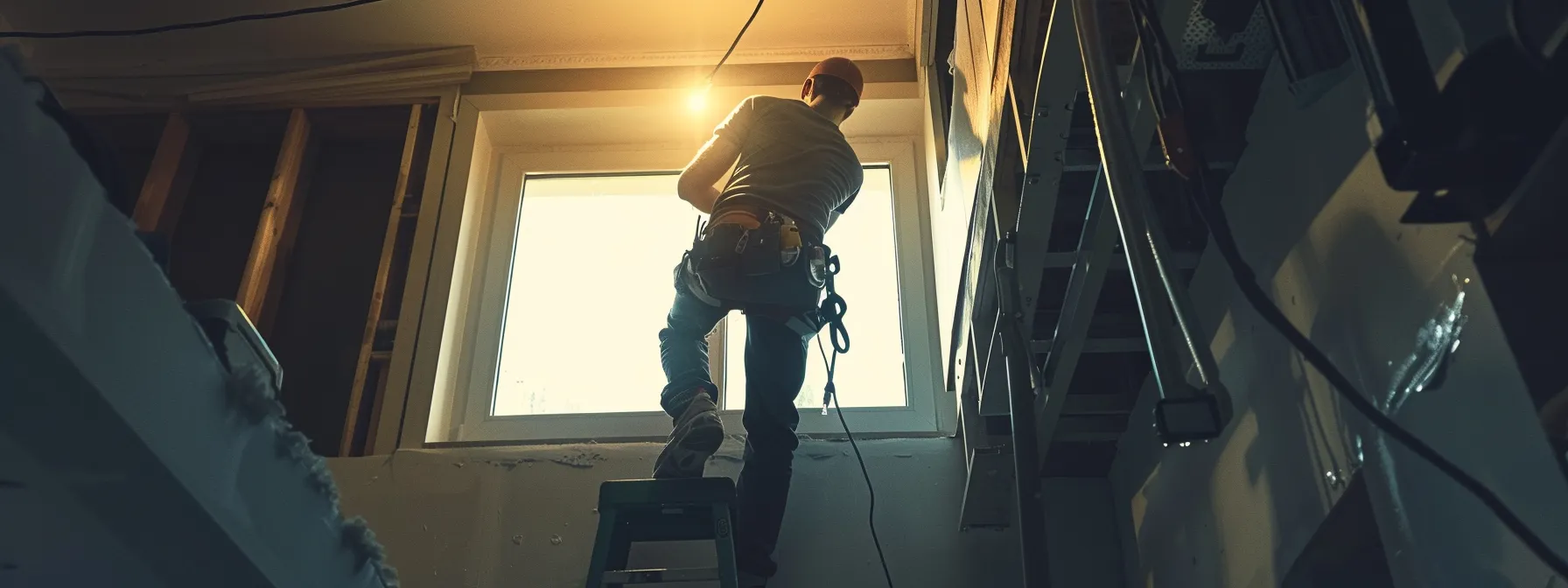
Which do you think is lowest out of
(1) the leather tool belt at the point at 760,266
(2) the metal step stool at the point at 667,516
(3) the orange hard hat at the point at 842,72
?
(2) the metal step stool at the point at 667,516

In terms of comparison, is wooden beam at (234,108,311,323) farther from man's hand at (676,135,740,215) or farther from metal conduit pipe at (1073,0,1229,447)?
metal conduit pipe at (1073,0,1229,447)

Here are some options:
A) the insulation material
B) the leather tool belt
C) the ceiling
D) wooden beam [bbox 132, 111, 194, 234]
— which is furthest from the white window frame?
the insulation material

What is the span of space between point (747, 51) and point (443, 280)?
1.38m

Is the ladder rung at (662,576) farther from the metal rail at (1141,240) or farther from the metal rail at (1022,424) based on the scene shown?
the metal rail at (1141,240)

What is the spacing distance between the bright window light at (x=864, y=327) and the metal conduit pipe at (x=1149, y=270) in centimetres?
206

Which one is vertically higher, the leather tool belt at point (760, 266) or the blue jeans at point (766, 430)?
the leather tool belt at point (760, 266)

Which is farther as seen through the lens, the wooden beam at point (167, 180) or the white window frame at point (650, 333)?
the wooden beam at point (167, 180)

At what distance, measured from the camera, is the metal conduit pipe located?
0.83m

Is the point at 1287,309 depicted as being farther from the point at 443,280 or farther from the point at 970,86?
the point at 443,280

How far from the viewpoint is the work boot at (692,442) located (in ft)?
7.61

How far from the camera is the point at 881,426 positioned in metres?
3.05

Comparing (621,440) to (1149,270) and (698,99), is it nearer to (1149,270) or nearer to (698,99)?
(698,99)

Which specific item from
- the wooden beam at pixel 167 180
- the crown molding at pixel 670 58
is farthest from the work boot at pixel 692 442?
the wooden beam at pixel 167 180

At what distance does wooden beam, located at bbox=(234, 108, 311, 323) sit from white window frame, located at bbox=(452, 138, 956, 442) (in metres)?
0.62
